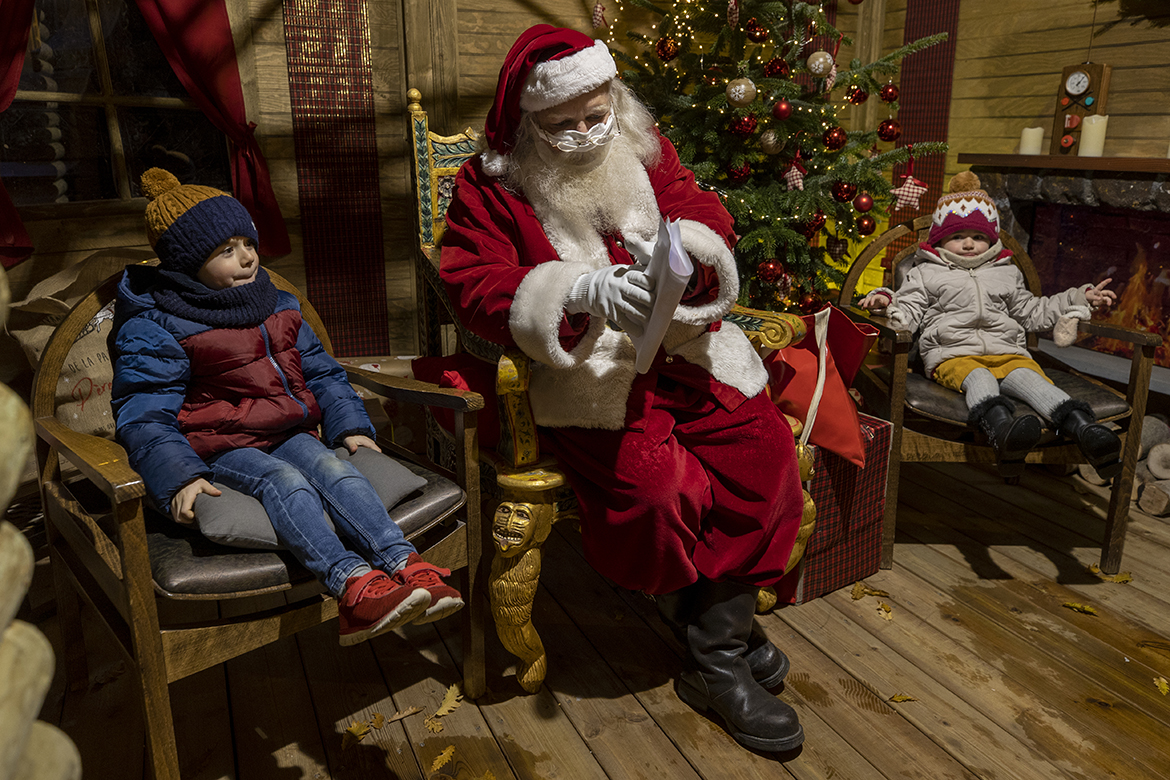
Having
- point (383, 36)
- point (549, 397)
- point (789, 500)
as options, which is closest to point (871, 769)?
point (789, 500)

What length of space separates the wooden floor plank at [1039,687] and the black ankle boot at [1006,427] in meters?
0.45

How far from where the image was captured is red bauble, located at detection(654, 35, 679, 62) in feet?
9.80

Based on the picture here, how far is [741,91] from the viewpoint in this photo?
2.84 metres

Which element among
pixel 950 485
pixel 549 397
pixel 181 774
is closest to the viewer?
pixel 181 774

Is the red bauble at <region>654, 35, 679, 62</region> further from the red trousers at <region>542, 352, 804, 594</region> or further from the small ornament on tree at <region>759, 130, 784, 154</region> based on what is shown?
the red trousers at <region>542, 352, 804, 594</region>

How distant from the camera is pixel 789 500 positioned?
Result: 1879 mm

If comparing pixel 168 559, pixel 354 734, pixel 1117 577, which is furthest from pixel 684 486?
pixel 1117 577

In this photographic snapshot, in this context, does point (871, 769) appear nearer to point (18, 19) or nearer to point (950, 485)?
point (950, 485)

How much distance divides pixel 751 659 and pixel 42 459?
1.73 meters

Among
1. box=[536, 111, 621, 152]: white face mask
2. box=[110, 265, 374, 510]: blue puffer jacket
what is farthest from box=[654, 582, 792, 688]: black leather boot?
box=[536, 111, 621, 152]: white face mask

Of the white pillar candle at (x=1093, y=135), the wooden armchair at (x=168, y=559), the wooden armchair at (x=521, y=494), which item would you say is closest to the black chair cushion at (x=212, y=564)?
the wooden armchair at (x=168, y=559)

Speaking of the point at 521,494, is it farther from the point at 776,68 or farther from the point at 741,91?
the point at 776,68

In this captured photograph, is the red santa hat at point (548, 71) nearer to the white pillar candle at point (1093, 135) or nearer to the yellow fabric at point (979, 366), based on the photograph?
the yellow fabric at point (979, 366)

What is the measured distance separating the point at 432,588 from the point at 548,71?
45.6 inches
